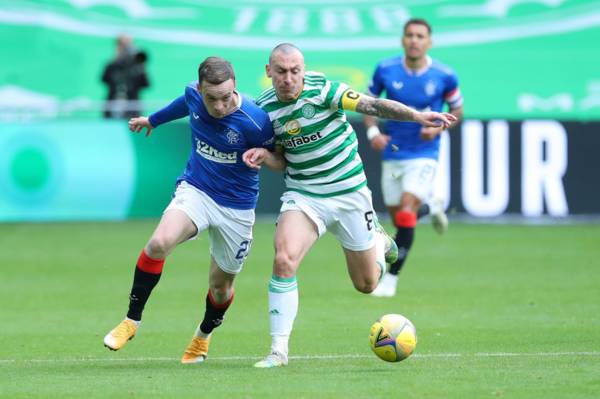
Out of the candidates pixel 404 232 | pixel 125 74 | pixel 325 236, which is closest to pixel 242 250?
pixel 404 232

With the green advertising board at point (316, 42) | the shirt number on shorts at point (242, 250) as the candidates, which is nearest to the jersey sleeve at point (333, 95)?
the shirt number on shorts at point (242, 250)

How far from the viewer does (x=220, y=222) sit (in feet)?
32.6

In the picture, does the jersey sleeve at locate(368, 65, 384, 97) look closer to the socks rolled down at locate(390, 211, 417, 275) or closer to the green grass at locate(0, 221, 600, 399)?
the socks rolled down at locate(390, 211, 417, 275)

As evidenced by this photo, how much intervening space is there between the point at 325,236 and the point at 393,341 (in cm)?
1154

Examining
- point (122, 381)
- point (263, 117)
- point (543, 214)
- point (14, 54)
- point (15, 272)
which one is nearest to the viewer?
point (122, 381)

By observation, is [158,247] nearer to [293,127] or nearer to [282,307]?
[282,307]

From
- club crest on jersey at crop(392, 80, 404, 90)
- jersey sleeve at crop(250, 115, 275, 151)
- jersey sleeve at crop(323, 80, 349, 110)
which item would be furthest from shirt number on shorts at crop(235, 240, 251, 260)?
club crest on jersey at crop(392, 80, 404, 90)

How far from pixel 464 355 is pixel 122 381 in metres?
2.58

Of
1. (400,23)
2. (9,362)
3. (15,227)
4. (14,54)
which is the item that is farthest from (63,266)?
(400,23)

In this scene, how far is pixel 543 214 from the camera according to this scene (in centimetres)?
2134

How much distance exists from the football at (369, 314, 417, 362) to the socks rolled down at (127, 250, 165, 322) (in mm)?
1582

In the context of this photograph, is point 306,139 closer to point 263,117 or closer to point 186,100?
point 263,117

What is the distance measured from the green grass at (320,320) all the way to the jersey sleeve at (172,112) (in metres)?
1.76

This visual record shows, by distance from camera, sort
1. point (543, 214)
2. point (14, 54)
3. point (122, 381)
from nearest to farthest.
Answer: point (122, 381) → point (543, 214) → point (14, 54)
